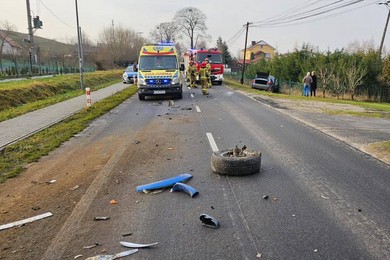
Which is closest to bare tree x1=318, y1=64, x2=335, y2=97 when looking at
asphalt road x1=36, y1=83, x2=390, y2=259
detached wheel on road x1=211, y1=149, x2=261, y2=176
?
asphalt road x1=36, y1=83, x2=390, y2=259

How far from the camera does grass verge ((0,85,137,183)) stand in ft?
23.5

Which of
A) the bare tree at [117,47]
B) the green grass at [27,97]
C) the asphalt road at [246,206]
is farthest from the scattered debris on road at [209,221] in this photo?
the bare tree at [117,47]

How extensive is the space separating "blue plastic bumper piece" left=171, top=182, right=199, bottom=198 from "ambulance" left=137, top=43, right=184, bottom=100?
14343mm

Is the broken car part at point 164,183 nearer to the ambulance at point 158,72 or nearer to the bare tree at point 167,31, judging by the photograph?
the ambulance at point 158,72

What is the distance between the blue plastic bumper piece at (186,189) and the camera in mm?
5293

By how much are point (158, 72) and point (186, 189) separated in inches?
580

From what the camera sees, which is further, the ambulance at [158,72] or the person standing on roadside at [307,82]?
the person standing on roadside at [307,82]

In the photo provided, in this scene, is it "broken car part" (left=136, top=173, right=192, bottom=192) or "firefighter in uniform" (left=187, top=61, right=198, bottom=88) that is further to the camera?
"firefighter in uniform" (left=187, top=61, right=198, bottom=88)

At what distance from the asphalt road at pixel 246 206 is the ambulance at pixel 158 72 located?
10562 millimetres

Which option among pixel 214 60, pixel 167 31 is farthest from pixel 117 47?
pixel 214 60

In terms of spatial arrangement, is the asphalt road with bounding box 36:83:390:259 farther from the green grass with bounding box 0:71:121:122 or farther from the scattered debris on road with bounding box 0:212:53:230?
the green grass with bounding box 0:71:121:122

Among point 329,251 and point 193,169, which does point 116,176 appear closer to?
point 193,169

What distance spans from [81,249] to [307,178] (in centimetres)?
388

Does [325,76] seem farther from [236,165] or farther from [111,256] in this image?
[111,256]
